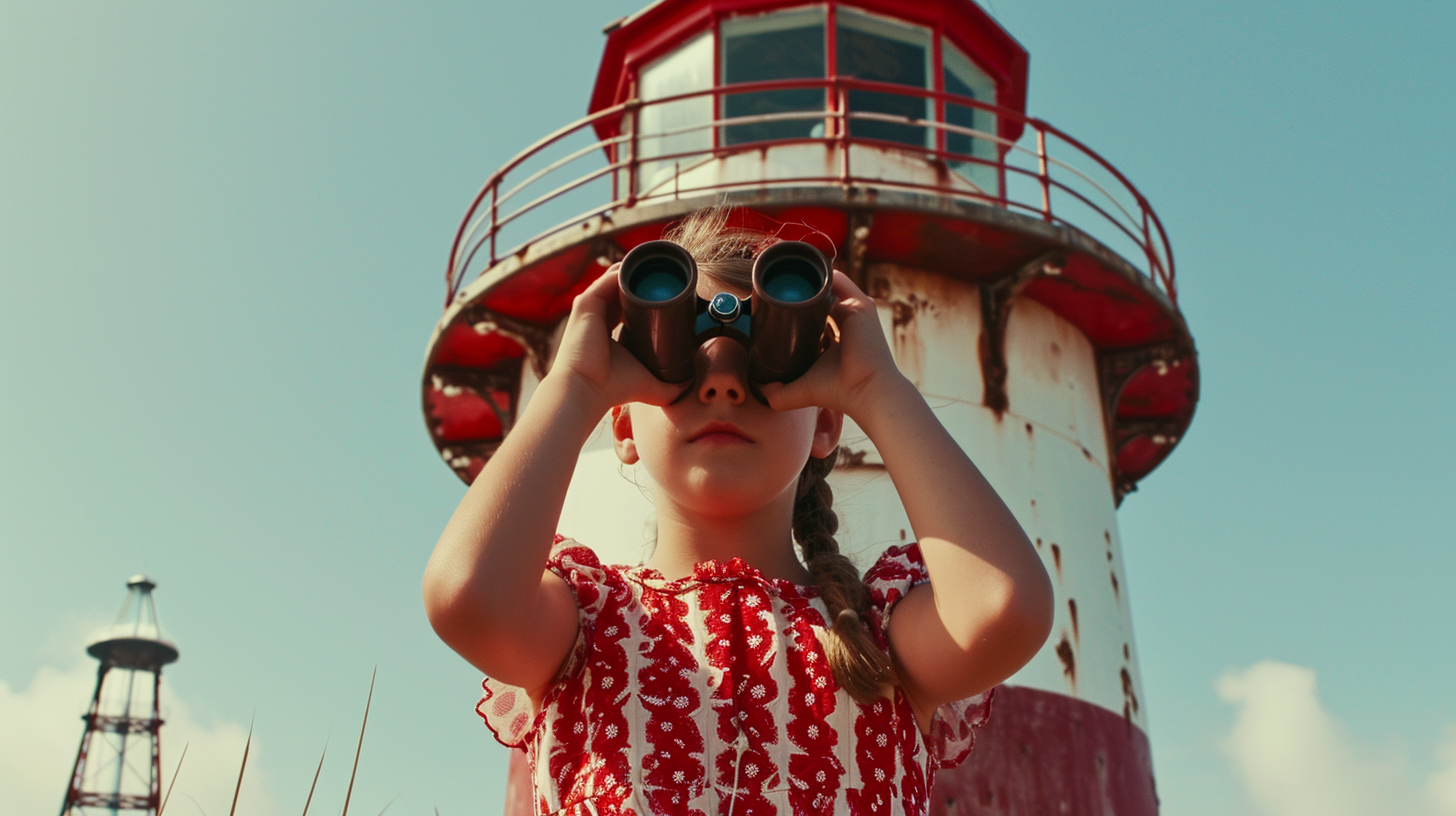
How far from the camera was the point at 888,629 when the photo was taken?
1991 millimetres

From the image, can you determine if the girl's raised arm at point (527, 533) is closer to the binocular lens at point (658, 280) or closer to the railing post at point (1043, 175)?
the binocular lens at point (658, 280)

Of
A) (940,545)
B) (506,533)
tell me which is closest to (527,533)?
(506,533)

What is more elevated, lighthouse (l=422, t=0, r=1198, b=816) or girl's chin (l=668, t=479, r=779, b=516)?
lighthouse (l=422, t=0, r=1198, b=816)

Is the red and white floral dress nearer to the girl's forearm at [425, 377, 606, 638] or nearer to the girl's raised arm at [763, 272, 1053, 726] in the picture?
the girl's raised arm at [763, 272, 1053, 726]

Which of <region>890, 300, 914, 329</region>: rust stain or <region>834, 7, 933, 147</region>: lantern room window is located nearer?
<region>890, 300, 914, 329</region>: rust stain

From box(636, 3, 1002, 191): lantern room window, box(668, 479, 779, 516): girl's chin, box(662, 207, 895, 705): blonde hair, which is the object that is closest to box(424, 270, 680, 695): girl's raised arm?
box(668, 479, 779, 516): girl's chin

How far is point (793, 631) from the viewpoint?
199 cm

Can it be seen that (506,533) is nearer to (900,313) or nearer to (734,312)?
(734,312)

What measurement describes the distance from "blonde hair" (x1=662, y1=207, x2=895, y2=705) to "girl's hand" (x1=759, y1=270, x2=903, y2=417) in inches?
11.3

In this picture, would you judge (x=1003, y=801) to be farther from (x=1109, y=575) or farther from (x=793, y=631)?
(x=793, y=631)

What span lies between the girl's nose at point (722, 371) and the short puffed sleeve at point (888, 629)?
1.25ft

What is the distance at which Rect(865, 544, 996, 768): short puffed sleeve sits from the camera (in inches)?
80.0

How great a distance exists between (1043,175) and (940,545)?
6.28 meters

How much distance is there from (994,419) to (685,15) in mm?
4233
